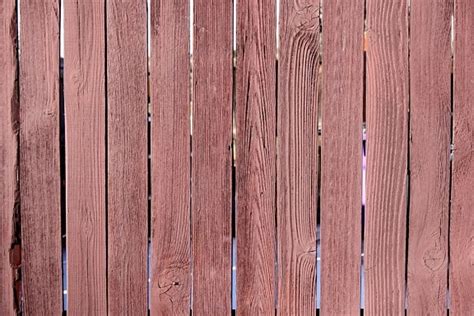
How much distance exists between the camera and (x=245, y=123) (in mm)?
1909

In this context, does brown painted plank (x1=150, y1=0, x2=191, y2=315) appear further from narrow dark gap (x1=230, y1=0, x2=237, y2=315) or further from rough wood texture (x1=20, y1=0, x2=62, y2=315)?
rough wood texture (x1=20, y1=0, x2=62, y2=315)

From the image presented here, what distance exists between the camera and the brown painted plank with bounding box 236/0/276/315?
6.21 feet

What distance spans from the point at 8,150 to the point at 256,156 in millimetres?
831

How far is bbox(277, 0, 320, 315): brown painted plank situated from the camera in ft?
6.20

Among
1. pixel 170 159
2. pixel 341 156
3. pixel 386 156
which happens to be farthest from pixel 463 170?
pixel 170 159

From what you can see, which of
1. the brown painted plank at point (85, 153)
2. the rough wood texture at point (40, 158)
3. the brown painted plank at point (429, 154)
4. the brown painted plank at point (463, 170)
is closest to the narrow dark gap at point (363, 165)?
the brown painted plank at point (429, 154)

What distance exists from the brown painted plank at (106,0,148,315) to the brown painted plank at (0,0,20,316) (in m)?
0.31

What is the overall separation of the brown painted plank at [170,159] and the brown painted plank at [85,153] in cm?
18

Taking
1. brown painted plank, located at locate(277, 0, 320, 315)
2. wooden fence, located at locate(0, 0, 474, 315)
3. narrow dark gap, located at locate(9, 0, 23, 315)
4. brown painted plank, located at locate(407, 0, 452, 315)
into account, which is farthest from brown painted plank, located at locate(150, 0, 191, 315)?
brown painted plank, located at locate(407, 0, 452, 315)

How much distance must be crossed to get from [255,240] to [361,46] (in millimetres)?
732

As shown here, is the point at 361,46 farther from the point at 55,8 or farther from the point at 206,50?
the point at 55,8

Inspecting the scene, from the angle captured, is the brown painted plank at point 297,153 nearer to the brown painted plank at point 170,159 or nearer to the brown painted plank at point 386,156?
the brown painted plank at point 386,156

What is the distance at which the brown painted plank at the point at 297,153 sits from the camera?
6.20ft

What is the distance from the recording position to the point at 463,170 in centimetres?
191
